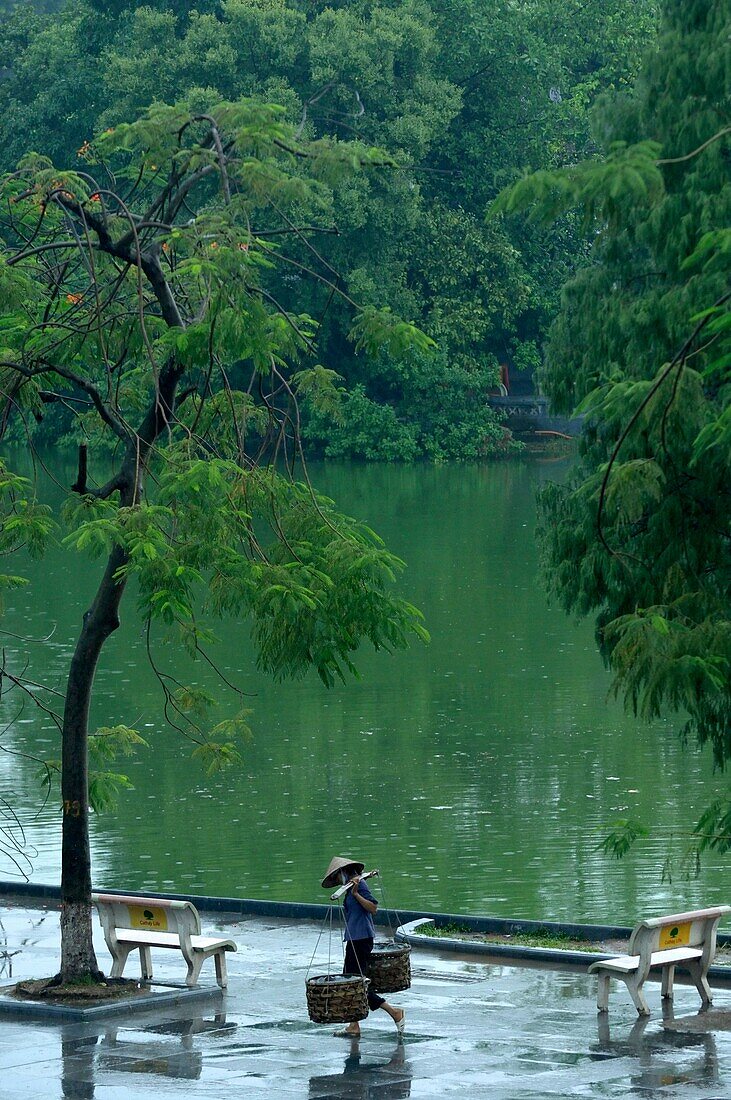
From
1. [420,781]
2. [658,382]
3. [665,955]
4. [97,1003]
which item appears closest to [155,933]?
[97,1003]

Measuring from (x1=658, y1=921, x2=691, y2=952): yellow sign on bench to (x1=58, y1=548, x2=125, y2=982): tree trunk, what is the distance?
3948 millimetres

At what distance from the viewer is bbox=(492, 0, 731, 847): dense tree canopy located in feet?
32.0

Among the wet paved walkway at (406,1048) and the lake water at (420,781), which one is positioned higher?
the wet paved walkway at (406,1048)

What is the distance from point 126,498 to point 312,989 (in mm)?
4119

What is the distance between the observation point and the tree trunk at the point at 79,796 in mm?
13508

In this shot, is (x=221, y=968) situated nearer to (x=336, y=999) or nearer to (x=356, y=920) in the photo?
(x=356, y=920)

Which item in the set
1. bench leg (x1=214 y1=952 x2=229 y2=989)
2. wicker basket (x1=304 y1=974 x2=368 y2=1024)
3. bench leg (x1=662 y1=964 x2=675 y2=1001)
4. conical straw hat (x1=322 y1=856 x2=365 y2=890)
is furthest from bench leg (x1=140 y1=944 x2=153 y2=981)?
bench leg (x1=662 y1=964 x2=675 y2=1001)

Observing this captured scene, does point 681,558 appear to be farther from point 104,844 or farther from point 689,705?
point 104,844

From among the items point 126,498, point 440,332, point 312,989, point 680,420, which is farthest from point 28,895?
point 440,332

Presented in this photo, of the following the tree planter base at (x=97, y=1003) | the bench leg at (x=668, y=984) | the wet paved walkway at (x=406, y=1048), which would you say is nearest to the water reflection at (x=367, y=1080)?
the wet paved walkway at (x=406, y=1048)

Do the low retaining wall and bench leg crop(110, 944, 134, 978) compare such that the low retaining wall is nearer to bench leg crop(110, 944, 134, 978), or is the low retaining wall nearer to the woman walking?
bench leg crop(110, 944, 134, 978)

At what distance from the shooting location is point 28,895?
18016mm

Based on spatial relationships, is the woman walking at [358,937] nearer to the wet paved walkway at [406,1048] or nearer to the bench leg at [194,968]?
the wet paved walkway at [406,1048]

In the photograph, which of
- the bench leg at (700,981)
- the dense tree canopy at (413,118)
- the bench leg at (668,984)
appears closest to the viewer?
the bench leg at (668,984)
